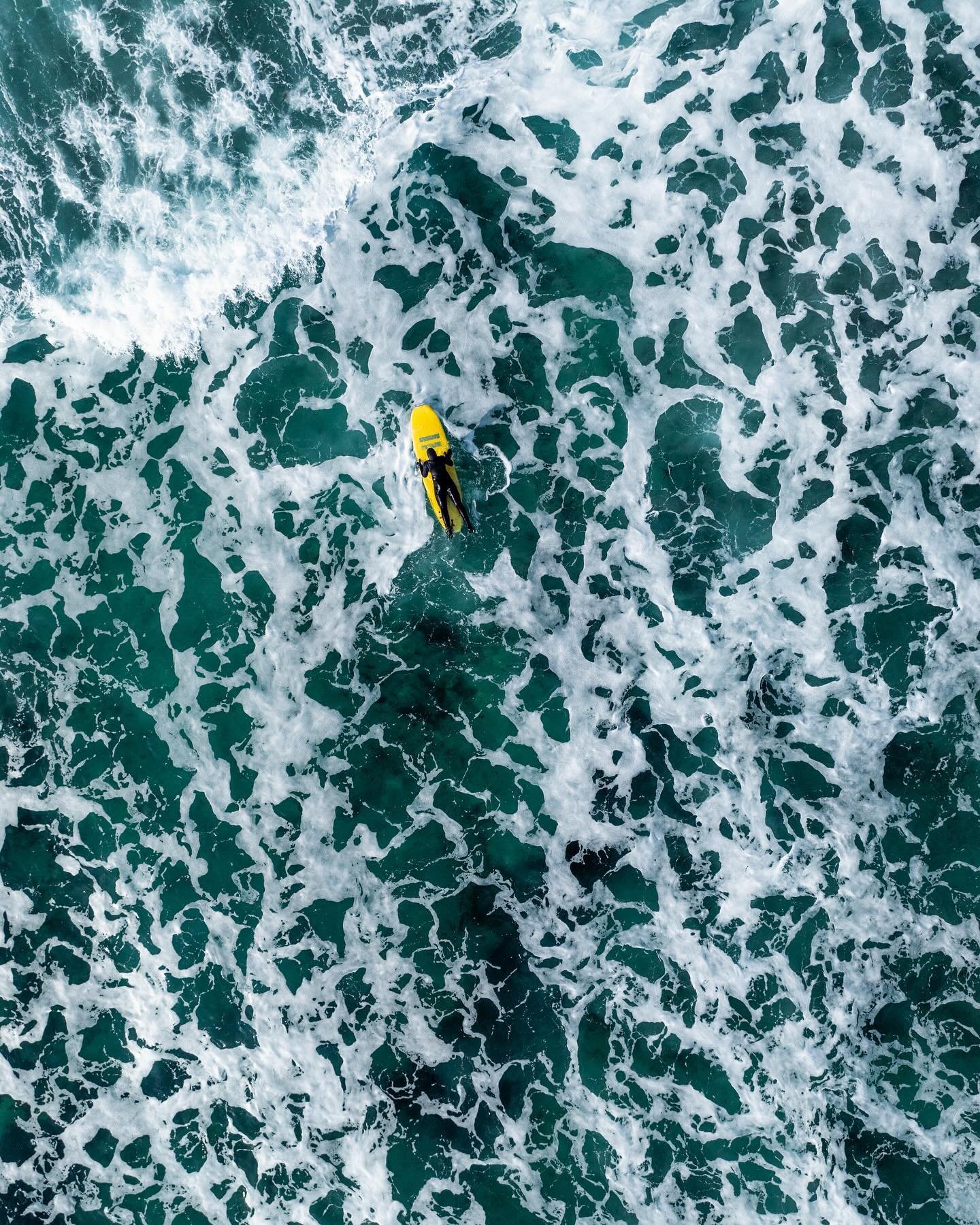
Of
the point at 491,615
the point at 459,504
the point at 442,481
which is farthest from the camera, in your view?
the point at 491,615

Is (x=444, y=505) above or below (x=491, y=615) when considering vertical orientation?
above

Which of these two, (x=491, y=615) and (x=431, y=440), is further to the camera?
(x=491, y=615)

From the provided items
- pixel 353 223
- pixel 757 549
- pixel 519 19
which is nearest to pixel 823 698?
pixel 757 549

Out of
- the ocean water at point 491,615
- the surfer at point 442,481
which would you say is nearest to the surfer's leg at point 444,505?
the surfer at point 442,481

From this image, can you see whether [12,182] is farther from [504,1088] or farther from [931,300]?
[504,1088]

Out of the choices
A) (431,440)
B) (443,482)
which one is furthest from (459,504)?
(431,440)

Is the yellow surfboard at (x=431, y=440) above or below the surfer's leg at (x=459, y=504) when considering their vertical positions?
above

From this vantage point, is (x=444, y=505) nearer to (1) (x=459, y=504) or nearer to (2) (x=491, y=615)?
(1) (x=459, y=504)

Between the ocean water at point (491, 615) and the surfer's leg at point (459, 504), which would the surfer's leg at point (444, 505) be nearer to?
the surfer's leg at point (459, 504)
